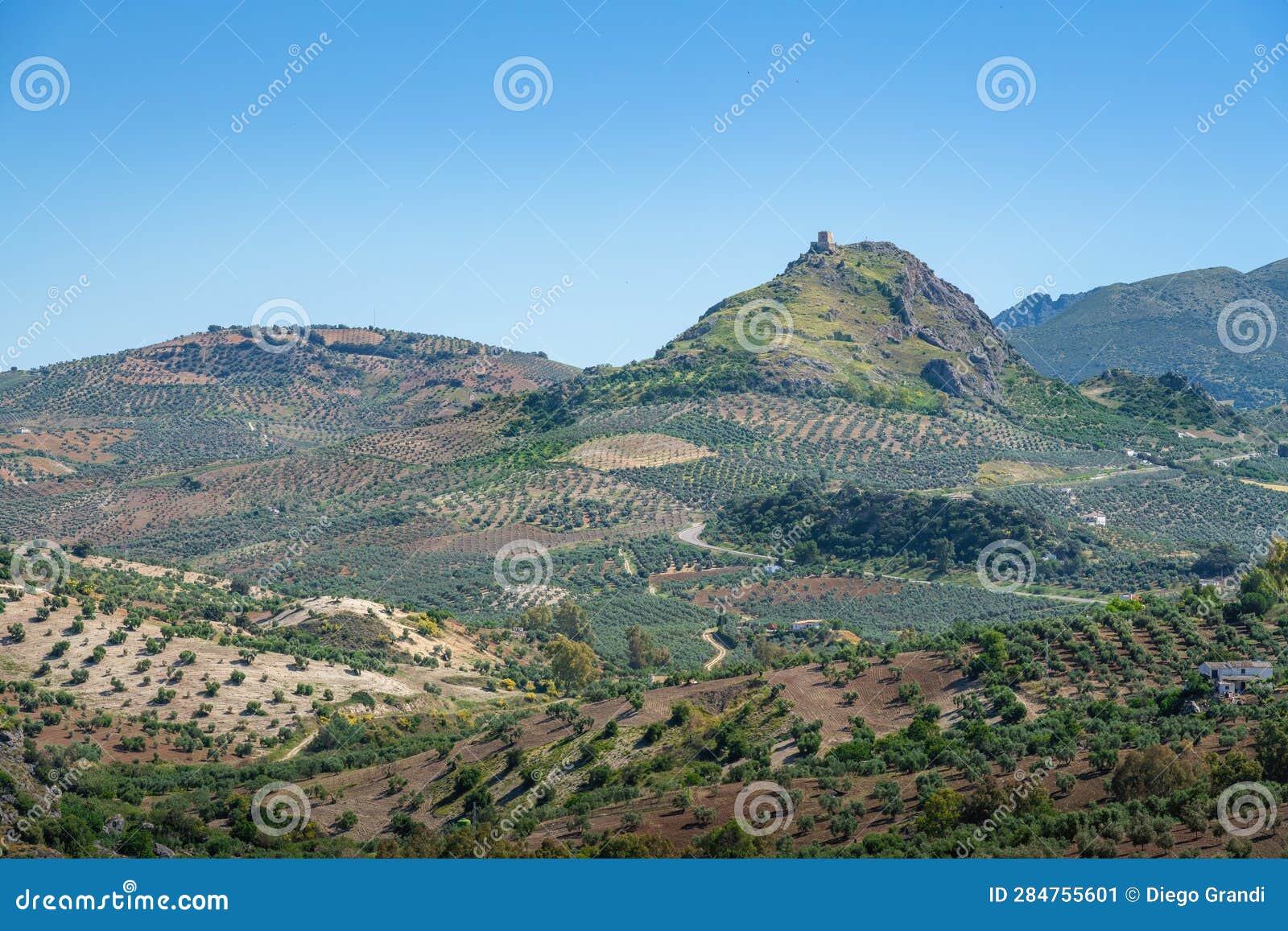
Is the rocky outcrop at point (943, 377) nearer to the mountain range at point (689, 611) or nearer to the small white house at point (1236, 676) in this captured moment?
the mountain range at point (689, 611)

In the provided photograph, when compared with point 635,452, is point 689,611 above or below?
below

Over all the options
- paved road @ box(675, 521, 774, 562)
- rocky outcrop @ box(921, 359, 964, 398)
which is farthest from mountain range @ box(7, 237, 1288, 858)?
rocky outcrop @ box(921, 359, 964, 398)

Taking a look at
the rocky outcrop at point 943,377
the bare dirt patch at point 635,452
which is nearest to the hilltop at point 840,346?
the rocky outcrop at point 943,377

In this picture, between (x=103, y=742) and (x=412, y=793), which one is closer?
(x=412, y=793)

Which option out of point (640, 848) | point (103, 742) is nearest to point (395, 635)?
point (103, 742)

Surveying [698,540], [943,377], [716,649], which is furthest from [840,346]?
[716,649]

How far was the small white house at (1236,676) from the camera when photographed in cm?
4625

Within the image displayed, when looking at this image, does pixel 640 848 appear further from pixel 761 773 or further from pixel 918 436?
pixel 918 436

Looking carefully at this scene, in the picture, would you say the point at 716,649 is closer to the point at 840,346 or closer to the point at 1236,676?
the point at 1236,676

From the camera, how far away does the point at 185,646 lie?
64.3 m

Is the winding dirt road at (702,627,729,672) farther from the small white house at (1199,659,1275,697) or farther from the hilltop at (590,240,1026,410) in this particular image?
the hilltop at (590,240,1026,410)

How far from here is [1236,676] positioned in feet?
153

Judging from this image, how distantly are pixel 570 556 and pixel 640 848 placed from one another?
80888 millimetres

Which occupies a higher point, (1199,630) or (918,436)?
(918,436)
